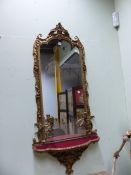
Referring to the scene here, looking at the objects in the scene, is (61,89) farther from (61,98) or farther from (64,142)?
Result: (64,142)

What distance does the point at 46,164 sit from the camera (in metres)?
1.73

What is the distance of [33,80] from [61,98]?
0.27 m

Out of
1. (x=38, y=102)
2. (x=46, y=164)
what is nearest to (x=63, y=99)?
(x=38, y=102)

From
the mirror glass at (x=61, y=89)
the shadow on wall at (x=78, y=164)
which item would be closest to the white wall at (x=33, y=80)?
the shadow on wall at (x=78, y=164)

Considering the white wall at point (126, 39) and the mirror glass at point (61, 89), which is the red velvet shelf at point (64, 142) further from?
the white wall at point (126, 39)

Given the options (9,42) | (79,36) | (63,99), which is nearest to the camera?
(9,42)

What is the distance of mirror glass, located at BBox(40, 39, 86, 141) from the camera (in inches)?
69.3

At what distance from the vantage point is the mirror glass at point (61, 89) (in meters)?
1.76

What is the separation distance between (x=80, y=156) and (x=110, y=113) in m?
0.47

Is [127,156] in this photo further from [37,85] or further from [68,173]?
[37,85]

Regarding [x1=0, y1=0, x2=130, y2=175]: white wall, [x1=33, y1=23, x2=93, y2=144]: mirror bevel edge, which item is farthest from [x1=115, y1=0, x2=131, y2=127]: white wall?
[x1=33, y1=23, x2=93, y2=144]: mirror bevel edge

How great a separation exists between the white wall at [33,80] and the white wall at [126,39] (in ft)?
0.16

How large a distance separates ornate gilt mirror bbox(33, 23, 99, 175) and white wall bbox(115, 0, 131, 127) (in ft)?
1.36

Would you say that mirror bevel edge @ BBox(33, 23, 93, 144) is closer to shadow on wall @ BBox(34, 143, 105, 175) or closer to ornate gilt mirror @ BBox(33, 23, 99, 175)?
ornate gilt mirror @ BBox(33, 23, 99, 175)
